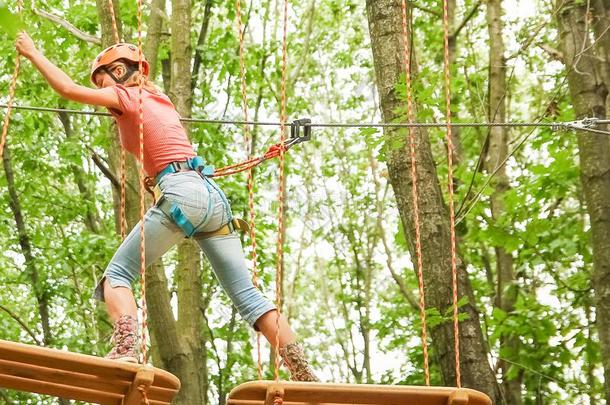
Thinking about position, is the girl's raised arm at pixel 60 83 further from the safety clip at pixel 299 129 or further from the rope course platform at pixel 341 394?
the rope course platform at pixel 341 394

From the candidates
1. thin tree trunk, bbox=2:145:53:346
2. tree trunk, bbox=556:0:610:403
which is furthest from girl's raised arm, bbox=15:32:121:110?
thin tree trunk, bbox=2:145:53:346

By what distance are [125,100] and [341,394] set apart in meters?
1.28

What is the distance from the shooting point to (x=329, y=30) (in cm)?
1473

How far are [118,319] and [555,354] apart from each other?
16.9 feet

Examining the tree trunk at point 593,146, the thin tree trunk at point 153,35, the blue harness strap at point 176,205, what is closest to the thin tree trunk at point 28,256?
the thin tree trunk at point 153,35

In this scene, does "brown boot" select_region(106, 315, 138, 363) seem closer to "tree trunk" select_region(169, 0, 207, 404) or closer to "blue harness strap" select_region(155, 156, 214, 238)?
"blue harness strap" select_region(155, 156, 214, 238)

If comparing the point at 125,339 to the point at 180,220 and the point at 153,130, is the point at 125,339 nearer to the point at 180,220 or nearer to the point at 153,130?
the point at 180,220

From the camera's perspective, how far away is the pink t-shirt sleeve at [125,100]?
3.70 meters

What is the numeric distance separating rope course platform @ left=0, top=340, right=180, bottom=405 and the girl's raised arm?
3.09 feet

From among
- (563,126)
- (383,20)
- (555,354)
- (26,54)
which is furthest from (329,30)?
(26,54)

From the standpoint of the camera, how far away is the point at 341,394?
3.15 meters

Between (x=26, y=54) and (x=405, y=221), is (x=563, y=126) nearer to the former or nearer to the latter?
(x=405, y=221)

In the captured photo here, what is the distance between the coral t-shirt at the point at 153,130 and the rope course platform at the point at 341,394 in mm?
972

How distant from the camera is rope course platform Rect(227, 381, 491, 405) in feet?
10.2
